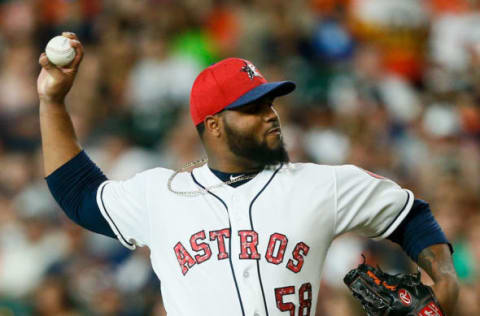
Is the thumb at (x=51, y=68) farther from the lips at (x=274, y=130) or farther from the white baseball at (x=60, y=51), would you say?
the lips at (x=274, y=130)

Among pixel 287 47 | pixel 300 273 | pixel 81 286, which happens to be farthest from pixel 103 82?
pixel 300 273

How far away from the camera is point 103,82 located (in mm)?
8242

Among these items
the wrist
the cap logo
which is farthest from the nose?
the wrist

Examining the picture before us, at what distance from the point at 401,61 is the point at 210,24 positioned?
200 cm

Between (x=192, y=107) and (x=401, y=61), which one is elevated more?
(x=192, y=107)

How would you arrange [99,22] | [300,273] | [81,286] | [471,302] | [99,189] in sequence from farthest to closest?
[99,22] → [81,286] → [471,302] → [99,189] → [300,273]

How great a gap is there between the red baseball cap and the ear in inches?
0.7

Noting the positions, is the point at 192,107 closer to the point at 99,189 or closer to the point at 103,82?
the point at 99,189

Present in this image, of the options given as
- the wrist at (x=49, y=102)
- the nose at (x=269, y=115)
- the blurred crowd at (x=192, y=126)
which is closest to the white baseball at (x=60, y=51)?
the wrist at (x=49, y=102)

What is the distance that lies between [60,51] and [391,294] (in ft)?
5.39

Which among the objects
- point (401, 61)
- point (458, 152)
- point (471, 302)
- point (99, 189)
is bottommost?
point (471, 302)

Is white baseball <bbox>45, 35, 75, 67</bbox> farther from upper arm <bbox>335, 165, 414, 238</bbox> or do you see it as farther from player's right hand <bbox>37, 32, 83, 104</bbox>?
upper arm <bbox>335, 165, 414, 238</bbox>

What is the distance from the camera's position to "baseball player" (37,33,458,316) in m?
3.18

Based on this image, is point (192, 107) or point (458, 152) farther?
point (458, 152)
